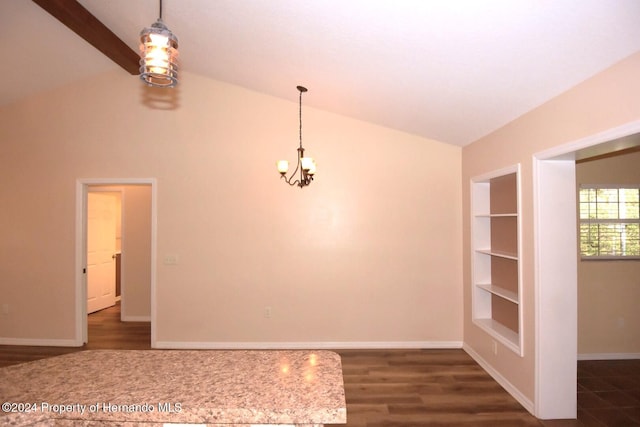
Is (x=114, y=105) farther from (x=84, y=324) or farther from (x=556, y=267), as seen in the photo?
(x=556, y=267)

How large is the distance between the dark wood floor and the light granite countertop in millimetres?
1745

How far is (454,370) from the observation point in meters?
3.44

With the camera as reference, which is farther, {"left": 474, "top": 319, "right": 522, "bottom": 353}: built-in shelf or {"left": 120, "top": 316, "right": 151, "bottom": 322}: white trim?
{"left": 120, "top": 316, "right": 151, "bottom": 322}: white trim

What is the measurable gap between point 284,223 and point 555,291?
9.32 feet

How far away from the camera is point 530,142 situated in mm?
2697

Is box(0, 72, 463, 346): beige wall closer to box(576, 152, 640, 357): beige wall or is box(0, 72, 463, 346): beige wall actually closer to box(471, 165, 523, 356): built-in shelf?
box(471, 165, 523, 356): built-in shelf

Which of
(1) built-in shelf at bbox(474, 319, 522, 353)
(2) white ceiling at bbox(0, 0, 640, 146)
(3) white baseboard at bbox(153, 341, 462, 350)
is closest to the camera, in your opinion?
(2) white ceiling at bbox(0, 0, 640, 146)

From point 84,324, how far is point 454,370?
4603mm

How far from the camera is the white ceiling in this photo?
1.76 metres

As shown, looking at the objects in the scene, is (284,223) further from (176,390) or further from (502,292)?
(176,390)

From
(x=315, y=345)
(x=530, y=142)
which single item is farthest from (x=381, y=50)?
(x=315, y=345)

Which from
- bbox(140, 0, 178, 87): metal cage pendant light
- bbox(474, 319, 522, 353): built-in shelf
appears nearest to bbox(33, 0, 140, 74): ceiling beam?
bbox(140, 0, 178, 87): metal cage pendant light

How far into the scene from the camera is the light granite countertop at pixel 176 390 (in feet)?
3.18

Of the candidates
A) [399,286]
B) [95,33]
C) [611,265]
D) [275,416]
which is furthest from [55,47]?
[611,265]
